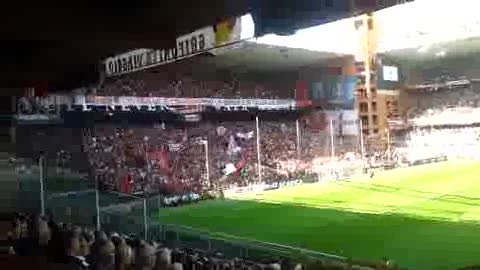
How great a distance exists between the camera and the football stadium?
20.1ft

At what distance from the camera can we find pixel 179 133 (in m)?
9.71

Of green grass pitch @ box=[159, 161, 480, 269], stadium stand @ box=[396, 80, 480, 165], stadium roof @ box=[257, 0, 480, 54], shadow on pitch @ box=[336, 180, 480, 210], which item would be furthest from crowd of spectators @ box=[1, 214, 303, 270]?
shadow on pitch @ box=[336, 180, 480, 210]

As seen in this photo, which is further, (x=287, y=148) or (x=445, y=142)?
(x=287, y=148)

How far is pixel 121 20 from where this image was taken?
A: 197cm

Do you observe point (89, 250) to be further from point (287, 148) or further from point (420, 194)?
point (287, 148)

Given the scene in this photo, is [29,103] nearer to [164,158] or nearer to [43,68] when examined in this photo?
[164,158]

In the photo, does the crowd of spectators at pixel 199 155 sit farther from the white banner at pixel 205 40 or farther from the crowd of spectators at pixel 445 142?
the white banner at pixel 205 40

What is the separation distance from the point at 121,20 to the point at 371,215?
21.8ft

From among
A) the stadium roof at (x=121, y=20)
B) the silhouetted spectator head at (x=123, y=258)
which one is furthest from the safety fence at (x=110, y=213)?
the stadium roof at (x=121, y=20)

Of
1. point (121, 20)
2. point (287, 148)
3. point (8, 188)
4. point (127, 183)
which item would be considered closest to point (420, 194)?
point (287, 148)

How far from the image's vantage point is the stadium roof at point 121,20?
6.02 feet

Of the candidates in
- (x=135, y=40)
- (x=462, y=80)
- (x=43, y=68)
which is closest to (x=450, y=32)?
(x=462, y=80)

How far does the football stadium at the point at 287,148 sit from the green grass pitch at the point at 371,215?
2 centimetres

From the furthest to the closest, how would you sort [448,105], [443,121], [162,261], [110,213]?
[443,121] < [448,105] < [110,213] < [162,261]
